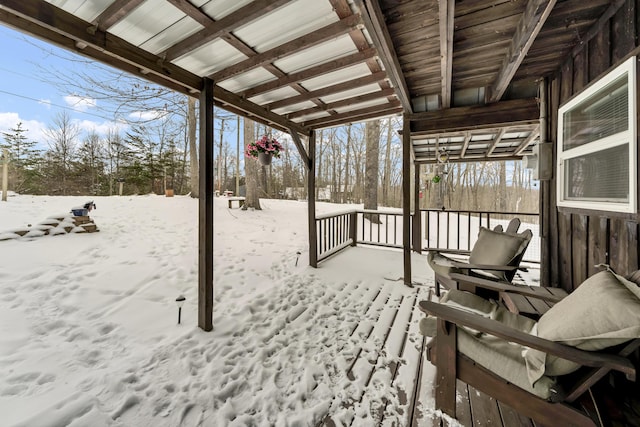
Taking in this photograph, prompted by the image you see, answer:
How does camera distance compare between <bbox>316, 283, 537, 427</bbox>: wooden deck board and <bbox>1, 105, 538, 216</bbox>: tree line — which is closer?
<bbox>316, 283, 537, 427</bbox>: wooden deck board

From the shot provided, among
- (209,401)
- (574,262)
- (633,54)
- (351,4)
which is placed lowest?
(209,401)

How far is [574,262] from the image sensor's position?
2002mm

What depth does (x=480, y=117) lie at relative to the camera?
288 cm

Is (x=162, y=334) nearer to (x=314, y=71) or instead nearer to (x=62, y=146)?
(x=314, y=71)

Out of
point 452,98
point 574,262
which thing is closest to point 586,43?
point 452,98

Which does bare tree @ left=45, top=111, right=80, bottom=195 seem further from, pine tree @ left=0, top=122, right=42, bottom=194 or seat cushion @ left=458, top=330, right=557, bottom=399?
seat cushion @ left=458, top=330, right=557, bottom=399

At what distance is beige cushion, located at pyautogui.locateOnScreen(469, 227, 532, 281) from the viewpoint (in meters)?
2.47

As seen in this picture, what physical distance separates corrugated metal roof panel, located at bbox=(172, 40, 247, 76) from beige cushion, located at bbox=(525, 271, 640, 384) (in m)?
2.63

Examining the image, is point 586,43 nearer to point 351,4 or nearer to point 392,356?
point 351,4

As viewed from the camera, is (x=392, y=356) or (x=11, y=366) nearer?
(x=11, y=366)

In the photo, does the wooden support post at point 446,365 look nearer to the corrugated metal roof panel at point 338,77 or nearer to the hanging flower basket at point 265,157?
the corrugated metal roof panel at point 338,77

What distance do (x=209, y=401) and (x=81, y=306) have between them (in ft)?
6.59

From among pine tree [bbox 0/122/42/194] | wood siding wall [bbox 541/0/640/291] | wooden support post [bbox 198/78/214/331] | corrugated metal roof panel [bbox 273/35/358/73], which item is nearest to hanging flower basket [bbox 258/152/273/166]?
wooden support post [bbox 198/78/214/331]

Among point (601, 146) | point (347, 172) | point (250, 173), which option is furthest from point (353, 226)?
point (347, 172)
